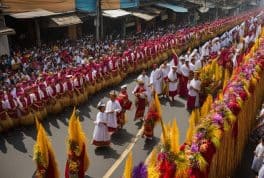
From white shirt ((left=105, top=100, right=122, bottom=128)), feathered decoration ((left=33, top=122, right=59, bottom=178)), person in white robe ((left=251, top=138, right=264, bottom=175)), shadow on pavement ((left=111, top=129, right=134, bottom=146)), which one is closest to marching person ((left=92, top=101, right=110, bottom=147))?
white shirt ((left=105, top=100, right=122, bottom=128))

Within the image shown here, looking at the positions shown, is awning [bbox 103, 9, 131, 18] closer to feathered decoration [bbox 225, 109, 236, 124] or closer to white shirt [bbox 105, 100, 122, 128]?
white shirt [bbox 105, 100, 122, 128]

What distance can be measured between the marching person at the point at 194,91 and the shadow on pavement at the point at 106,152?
4239 mm

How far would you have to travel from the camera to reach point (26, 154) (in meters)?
10.2

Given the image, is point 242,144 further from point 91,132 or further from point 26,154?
point 26,154

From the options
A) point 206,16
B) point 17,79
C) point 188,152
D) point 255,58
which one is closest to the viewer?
point 188,152

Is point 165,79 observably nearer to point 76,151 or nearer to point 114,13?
point 76,151

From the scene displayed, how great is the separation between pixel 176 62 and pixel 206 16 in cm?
4388

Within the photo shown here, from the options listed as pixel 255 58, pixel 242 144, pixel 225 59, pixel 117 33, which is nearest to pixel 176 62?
pixel 225 59

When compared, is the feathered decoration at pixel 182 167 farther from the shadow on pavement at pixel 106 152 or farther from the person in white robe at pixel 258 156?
the shadow on pavement at pixel 106 152

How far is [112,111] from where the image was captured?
10.5 metres

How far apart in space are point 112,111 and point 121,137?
1.02 metres

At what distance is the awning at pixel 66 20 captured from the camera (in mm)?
22617

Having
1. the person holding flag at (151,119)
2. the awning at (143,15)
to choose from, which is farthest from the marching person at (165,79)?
the awning at (143,15)

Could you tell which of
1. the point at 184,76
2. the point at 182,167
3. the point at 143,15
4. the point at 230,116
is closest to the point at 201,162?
the point at 182,167
